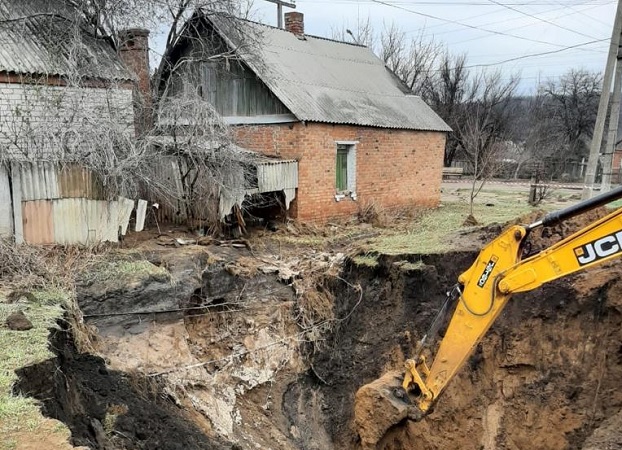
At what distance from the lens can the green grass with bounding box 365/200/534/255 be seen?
9516mm

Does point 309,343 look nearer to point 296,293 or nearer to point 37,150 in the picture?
point 296,293

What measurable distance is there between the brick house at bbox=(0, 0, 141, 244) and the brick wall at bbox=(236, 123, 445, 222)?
12.1 ft

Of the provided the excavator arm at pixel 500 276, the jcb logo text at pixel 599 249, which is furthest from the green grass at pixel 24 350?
the jcb logo text at pixel 599 249

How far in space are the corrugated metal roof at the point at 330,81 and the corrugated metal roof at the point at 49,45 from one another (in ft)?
10.2

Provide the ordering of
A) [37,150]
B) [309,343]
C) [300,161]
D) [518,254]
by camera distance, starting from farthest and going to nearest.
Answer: [300,161], [37,150], [309,343], [518,254]

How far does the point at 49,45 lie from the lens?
11852mm

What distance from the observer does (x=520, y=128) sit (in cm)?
5259

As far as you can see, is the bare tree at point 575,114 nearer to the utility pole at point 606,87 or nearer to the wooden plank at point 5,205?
the utility pole at point 606,87

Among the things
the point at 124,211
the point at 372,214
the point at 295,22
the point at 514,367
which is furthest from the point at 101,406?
the point at 295,22

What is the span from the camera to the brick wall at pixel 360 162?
44.5 ft

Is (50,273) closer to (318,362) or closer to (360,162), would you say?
(318,362)

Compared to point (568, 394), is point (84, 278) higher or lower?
higher

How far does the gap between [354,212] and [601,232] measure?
1077cm

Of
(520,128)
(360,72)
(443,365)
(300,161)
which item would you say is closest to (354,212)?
(300,161)
